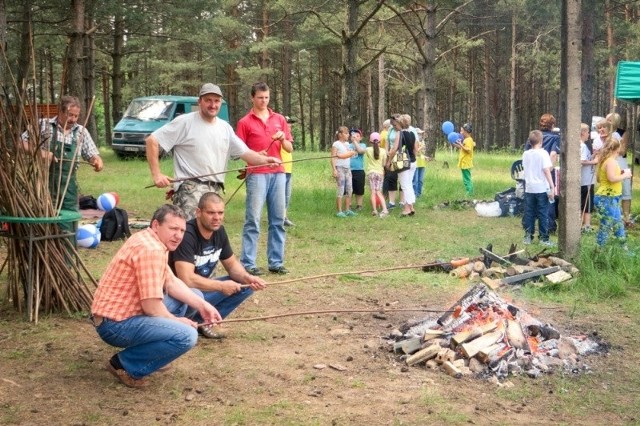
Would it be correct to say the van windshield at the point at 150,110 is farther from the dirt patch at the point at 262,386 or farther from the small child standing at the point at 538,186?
the dirt patch at the point at 262,386

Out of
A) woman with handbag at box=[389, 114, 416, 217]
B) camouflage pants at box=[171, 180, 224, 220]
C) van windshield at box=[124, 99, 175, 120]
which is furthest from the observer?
van windshield at box=[124, 99, 175, 120]

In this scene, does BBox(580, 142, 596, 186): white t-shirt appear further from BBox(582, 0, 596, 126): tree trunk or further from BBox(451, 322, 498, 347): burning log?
BBox(582, 0, 596, 126): tree trunk

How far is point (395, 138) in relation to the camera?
42.9ft

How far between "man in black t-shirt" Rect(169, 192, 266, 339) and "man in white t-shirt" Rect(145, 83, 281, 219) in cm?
115

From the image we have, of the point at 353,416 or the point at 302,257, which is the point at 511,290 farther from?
the point at 353,416

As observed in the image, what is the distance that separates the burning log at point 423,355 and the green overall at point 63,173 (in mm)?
3009

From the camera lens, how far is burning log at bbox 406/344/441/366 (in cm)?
513

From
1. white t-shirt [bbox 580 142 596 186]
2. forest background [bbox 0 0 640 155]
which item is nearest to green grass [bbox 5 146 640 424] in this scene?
white t-shirt [bbox 580 142 596 186]

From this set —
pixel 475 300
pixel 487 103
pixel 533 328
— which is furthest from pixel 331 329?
pixel 487 103

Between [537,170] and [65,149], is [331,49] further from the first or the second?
[65,149]

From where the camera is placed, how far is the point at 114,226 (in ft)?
33.5

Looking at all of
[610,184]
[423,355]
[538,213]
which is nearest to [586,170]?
[538,213]

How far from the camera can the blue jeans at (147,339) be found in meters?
4.38

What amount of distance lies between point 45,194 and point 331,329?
247 cm
